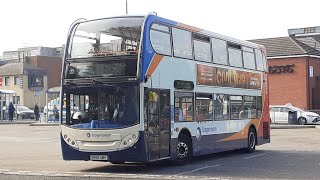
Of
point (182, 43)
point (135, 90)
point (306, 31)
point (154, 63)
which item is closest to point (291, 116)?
point (182, 43)

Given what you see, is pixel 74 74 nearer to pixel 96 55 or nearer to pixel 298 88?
pixel 96 55

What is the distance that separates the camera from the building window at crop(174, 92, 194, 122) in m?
15.8

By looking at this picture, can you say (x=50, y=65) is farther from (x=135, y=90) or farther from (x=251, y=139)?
(x=135, y=90)

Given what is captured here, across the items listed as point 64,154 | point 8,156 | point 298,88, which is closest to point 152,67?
point 64,154

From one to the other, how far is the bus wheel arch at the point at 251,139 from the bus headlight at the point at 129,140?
7.95 m

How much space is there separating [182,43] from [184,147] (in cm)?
294

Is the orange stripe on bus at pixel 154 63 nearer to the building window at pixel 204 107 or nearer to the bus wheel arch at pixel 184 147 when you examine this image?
the bus wheel arch at pixel 184 147

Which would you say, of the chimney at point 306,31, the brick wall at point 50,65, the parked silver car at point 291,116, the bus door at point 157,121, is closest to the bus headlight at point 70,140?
the bus door at point 157,121

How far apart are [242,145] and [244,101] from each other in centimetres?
156

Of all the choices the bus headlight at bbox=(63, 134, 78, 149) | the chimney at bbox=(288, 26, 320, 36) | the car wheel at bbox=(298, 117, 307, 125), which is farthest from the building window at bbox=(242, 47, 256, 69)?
the chimney at bbox=(288, 26, 320, 36)

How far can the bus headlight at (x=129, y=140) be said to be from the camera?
45.9ft

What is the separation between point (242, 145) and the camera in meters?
20.4

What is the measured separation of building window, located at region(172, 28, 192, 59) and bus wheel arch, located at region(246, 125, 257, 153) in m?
5.73

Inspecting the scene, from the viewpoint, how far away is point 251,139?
21281mm
